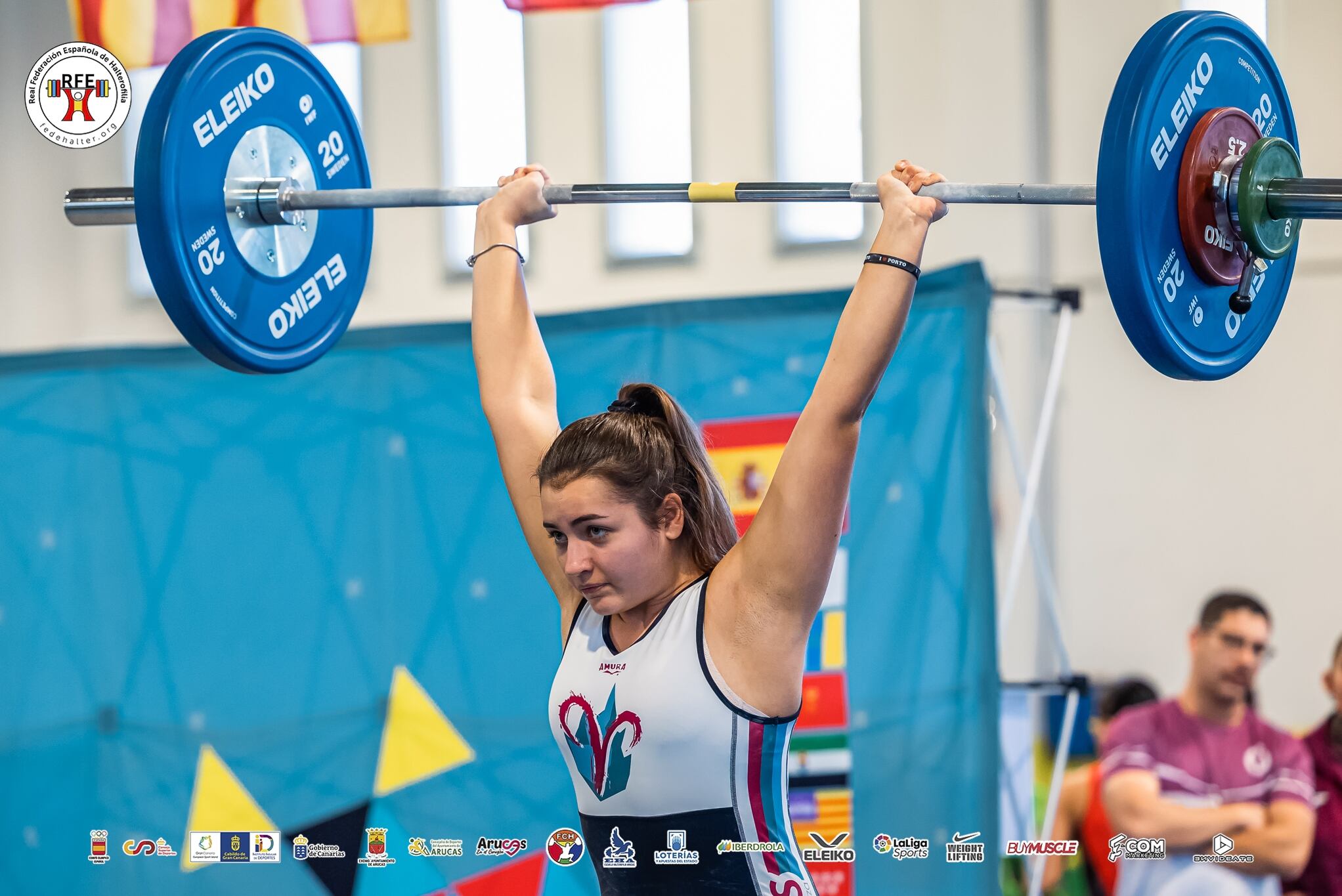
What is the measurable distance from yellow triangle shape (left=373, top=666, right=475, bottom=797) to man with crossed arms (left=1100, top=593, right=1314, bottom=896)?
1.87m

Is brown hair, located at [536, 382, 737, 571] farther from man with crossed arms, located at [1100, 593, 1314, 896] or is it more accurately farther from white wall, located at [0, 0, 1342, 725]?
white wall, located at [0, 0, 1342, 725]

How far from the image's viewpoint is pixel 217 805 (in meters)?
4.15

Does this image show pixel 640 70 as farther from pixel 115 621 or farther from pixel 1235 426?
pixel 115 621

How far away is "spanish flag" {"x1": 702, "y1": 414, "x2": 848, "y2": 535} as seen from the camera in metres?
3.87

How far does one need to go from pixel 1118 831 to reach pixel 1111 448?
313cm

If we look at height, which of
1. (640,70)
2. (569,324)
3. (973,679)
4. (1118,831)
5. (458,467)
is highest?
(640,70)

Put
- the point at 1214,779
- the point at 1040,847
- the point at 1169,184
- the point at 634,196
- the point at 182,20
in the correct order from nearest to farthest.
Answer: the point at 1169,184 < the point at 634,196 < the point at 1040,847 < the point at 1214,779 < the point at 182,20

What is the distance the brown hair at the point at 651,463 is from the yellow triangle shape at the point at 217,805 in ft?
8.44

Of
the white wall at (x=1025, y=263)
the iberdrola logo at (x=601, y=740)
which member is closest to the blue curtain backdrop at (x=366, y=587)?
the iberdrola logo at (x=601, y=740)

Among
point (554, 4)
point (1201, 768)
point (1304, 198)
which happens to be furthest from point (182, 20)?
point (1304, 198)

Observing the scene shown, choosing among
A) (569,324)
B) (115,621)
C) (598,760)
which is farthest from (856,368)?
(115,621)

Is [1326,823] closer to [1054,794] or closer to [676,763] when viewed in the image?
[1054,794]

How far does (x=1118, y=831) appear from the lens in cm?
393

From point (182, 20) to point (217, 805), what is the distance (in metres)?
3.20
